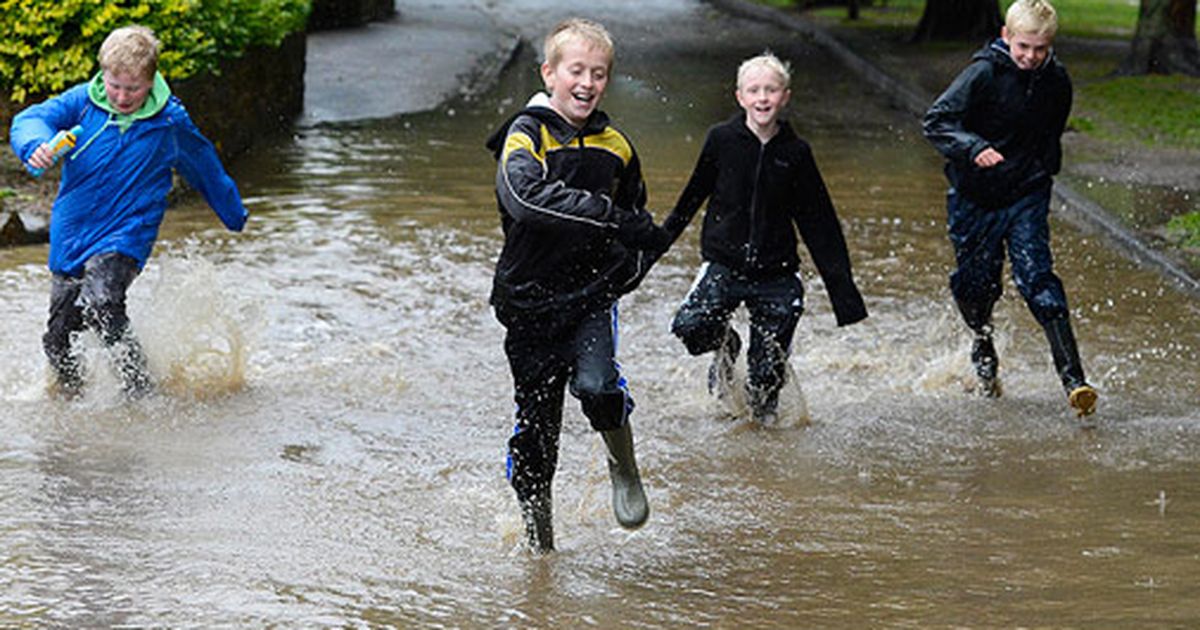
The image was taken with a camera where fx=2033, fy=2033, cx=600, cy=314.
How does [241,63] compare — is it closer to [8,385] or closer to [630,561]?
[8,385]

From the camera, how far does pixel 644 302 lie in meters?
11.2

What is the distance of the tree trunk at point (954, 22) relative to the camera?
96.2ft

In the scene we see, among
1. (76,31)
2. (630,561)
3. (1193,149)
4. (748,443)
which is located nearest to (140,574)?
(630,561)

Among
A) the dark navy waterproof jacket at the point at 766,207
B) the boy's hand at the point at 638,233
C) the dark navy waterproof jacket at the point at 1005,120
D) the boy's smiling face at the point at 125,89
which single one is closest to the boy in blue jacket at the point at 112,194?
the boy's smiling face at the point at 125,89

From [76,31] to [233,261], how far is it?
125 inches

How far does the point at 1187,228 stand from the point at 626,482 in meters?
7.85

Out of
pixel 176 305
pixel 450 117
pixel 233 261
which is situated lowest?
pixel 450 117

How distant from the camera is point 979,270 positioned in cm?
895

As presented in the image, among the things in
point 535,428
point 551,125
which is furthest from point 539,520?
point 551,125

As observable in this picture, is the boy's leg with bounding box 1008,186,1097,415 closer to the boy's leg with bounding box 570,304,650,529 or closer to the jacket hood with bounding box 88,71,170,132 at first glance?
the boy's leg with bounding box 570,304,650,529

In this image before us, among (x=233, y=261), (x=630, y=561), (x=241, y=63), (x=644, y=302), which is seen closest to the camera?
(x=630, y=561)

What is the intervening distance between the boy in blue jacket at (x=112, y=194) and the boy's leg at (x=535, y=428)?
260 centimetres

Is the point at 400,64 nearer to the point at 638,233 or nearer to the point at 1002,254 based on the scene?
the point at 1002,254

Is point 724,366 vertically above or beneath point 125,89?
beneath
